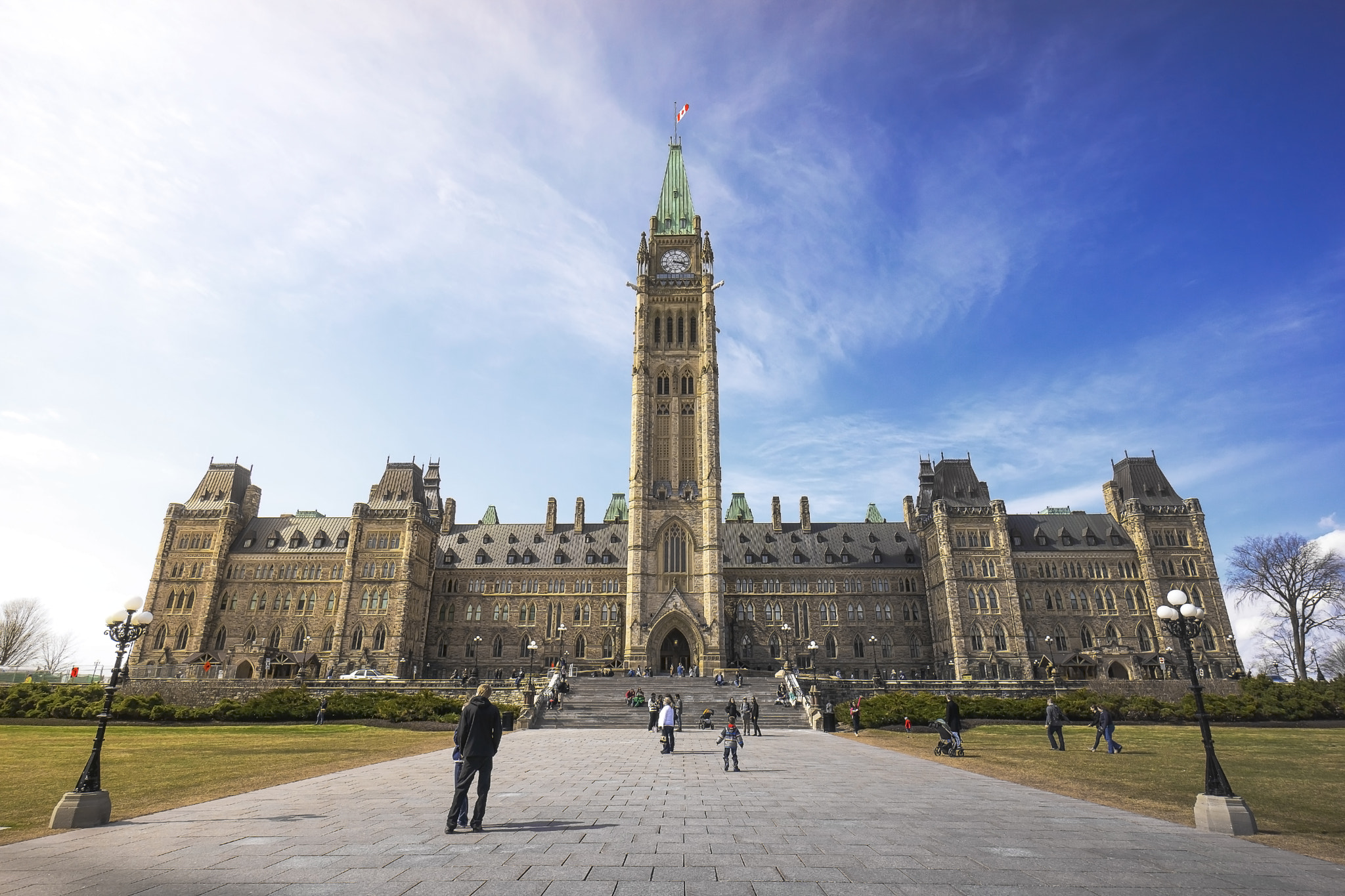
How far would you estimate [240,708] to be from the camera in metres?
39.3

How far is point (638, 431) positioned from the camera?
234 ft

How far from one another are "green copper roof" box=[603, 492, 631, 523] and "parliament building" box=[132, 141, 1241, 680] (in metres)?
5.12

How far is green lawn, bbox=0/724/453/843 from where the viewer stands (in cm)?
1373

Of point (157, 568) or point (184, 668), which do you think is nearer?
point (184, 668)

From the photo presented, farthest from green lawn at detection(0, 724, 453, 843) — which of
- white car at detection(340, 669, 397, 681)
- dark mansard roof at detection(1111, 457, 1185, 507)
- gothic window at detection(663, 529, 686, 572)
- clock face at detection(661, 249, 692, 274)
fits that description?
dark mansard roof at detection(1111, 457, 1185, 507)

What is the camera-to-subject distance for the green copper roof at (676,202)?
8400 cm

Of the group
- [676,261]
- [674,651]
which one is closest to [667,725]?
[674,651]

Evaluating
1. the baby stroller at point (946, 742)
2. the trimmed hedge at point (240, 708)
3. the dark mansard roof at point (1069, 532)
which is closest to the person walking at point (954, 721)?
the baby stroller at point (946, 742)

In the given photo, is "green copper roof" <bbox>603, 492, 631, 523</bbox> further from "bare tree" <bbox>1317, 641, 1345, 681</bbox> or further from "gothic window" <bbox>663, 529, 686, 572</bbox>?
"bare tree" <bbox>1317, 641, 1345, 681</bbox>

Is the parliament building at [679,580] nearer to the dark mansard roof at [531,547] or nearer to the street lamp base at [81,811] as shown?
the dark mansard roof at [531,547]

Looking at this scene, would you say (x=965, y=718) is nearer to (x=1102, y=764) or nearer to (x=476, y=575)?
(x=1102, y=764)

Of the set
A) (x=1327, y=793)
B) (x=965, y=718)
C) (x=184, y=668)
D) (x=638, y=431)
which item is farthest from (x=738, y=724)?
(x=184, y=668)

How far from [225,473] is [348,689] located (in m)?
43.7

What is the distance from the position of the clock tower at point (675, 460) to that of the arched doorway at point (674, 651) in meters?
0.09
